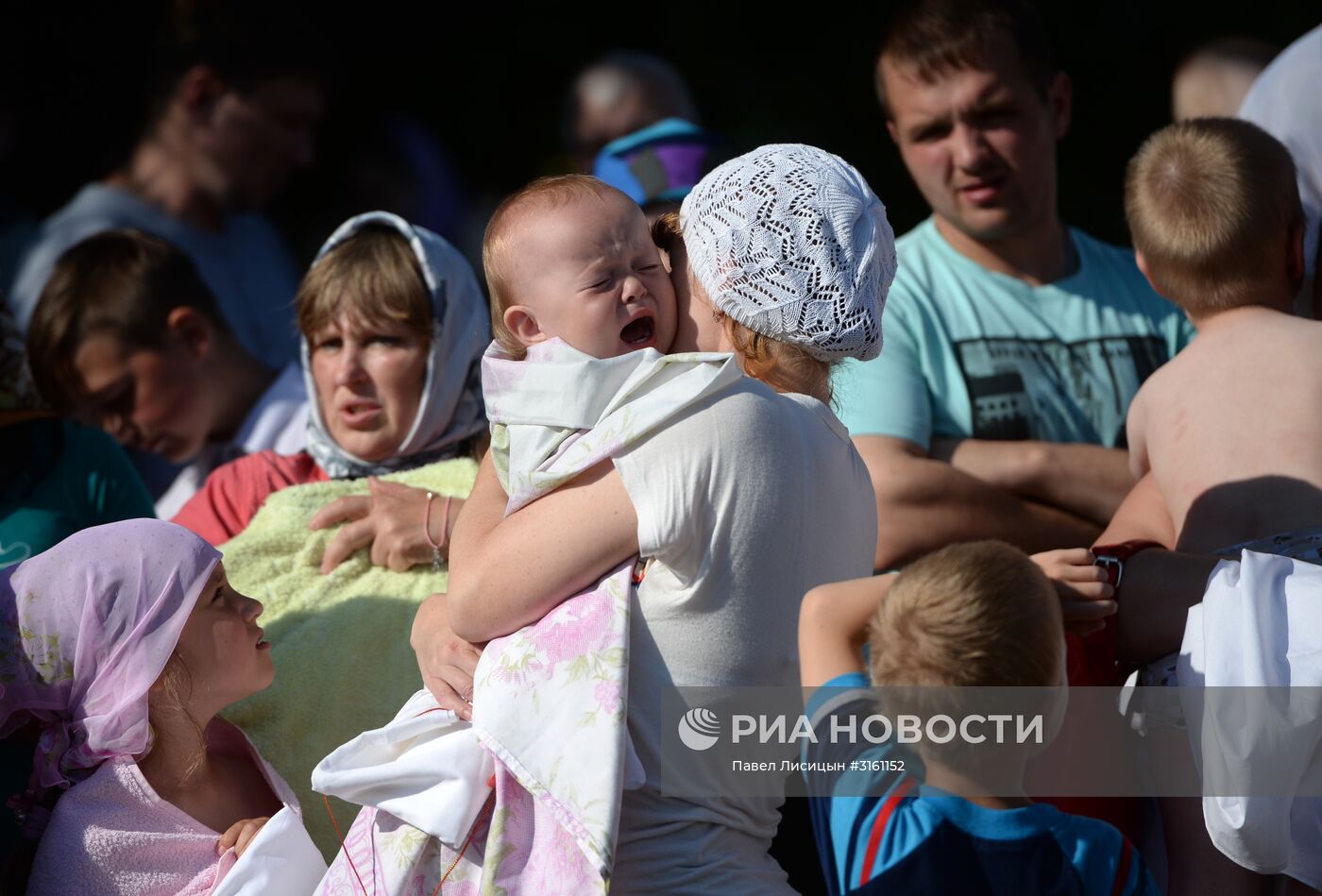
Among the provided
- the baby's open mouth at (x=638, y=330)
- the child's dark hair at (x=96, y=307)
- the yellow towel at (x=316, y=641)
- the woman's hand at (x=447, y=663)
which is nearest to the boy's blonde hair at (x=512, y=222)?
the baby's open mouth at (x=638, y=330)

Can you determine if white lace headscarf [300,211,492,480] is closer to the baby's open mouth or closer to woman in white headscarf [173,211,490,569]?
woman in white headscarf [173,211,490,569]

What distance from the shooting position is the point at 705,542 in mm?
1810

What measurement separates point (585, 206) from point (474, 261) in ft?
13.6

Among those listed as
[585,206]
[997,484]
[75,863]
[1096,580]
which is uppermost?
[585,206]

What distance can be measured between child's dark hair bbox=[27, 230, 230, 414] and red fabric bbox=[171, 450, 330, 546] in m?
0.83

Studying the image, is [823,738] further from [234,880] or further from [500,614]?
[234,880]

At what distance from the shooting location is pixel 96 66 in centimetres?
559

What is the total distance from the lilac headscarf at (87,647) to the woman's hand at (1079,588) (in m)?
1.26

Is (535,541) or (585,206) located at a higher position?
(585,206)

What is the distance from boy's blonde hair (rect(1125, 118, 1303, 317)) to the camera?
2.48 m

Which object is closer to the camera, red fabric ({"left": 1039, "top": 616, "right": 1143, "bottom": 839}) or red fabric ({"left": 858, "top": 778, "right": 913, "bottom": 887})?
red fabric ({"left": 858, "top": 778, "right": 913, "bottom": 887})

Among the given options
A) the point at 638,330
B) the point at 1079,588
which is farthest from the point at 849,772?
the point at 638,330

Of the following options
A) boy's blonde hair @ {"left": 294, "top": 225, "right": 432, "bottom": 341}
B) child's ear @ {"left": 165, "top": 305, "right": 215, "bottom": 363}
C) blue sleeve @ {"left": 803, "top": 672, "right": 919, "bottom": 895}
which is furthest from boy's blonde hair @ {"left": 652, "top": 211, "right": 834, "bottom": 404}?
child's ear @ {"left": 165, "top": 305, "right": 215, "bottom": 363}

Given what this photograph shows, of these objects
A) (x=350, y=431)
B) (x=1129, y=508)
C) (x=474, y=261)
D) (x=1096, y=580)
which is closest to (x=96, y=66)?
(x=474, y=261)
